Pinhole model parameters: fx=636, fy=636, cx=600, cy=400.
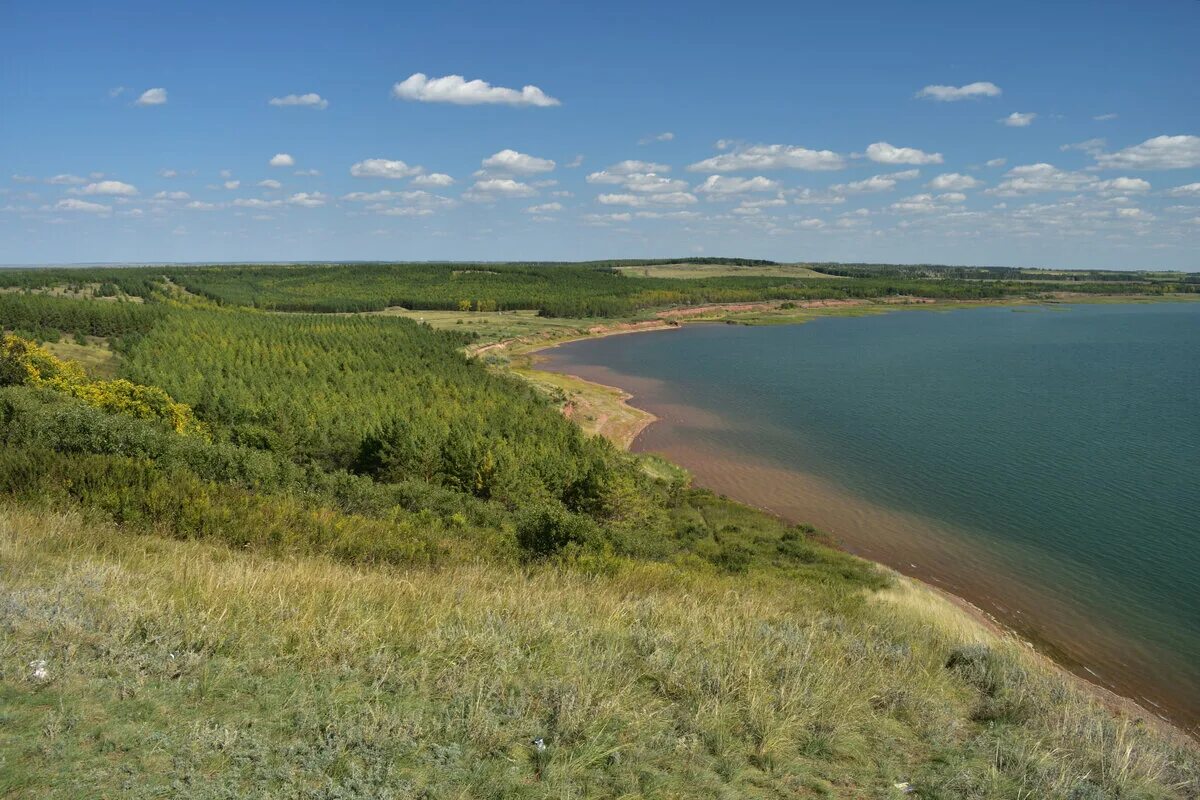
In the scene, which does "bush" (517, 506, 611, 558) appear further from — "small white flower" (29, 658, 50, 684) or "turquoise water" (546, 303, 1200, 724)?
"turquoise water" (546, 303, 1200, 724)

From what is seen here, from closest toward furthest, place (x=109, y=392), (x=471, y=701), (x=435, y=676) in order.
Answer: (x=471, y=701) < (x=435, y=676) < (x=109, y=392)

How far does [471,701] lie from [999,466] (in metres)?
40.8

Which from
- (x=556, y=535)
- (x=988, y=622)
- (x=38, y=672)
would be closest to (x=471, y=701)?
(x=38, y=672)

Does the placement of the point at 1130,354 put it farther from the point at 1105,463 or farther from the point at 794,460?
the point at 794,460

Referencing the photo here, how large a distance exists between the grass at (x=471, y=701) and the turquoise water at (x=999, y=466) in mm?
17025

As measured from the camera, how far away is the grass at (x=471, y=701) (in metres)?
4.79

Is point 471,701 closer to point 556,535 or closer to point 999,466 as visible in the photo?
point 556,535

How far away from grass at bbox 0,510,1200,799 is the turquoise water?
17025 millimetres

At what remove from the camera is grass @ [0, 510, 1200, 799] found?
4789 millimetres

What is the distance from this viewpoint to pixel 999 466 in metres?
37.9

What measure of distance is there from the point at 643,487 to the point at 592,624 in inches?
910

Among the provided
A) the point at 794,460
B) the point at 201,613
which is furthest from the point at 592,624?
the point at 794,460

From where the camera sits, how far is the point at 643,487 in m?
30.6

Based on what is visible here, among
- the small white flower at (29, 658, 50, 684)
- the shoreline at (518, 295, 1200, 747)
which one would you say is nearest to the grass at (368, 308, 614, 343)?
the shoreline at (518, 295, 1200, 747)
